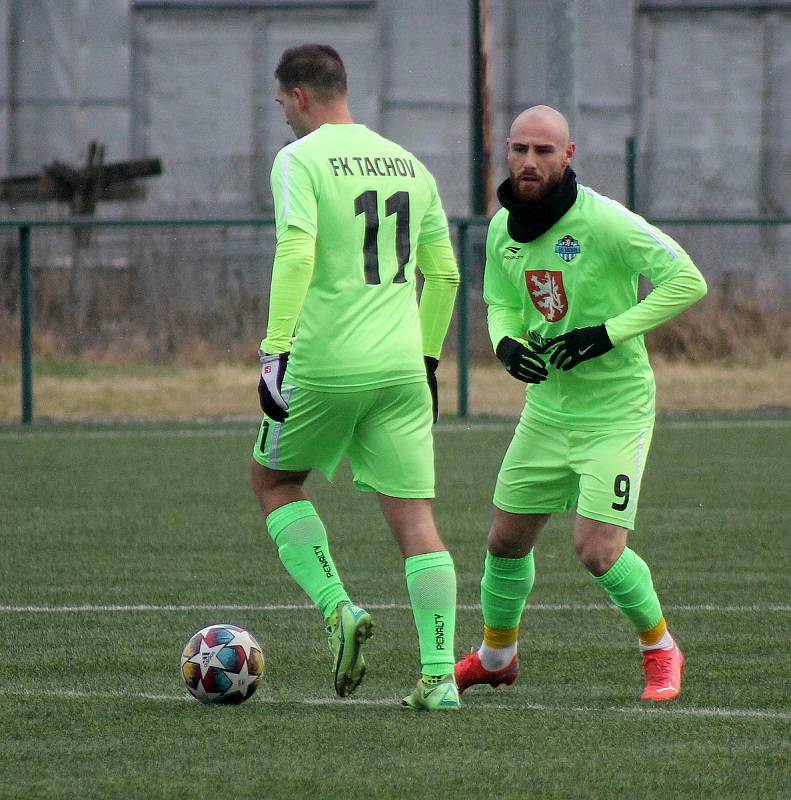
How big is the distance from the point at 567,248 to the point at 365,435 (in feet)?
3.03

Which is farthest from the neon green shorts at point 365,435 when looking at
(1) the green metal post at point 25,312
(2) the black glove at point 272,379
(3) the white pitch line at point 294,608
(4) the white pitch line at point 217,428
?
(1) the green metal post at point 25,312

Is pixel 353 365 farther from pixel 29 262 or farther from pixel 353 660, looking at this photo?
pixel 29 262

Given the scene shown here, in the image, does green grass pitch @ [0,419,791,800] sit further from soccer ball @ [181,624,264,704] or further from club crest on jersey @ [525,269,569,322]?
club crest on jersey @ [525,269,569,322]

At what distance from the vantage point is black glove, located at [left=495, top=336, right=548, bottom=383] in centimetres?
538

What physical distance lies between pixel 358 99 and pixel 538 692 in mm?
20592

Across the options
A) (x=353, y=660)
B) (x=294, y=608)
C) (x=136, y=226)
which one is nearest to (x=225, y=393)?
(x=136, y=226)

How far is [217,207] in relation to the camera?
24.2 meters

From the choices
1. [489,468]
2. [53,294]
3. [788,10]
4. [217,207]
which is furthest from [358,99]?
[489,468]

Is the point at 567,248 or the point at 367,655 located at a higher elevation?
the point at 567,248

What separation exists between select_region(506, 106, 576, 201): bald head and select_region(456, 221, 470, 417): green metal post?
9.88 meters

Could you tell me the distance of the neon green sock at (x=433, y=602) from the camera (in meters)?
5.14

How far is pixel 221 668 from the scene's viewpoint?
17.0 feet

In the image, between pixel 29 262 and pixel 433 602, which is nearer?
pixel 433 602

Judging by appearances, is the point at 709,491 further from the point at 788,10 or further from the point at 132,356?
the point at 788,10
